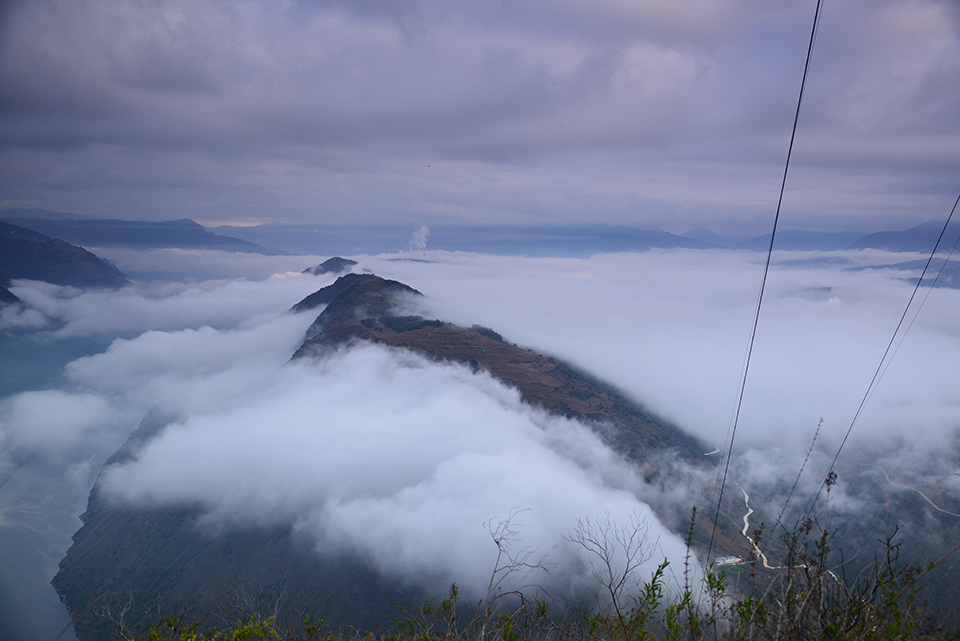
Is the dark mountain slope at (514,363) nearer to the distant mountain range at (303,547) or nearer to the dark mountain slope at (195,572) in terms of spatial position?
the distant mountain range at (303,547)

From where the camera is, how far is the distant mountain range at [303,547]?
8138cm

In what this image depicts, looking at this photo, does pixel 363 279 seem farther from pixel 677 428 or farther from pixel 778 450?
pixel 778 450

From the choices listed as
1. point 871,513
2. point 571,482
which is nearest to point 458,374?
point 571,482

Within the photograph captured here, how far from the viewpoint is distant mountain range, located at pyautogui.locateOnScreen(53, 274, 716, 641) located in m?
81.4

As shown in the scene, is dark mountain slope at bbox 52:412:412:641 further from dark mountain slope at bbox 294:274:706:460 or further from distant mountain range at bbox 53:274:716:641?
dark mountain slope at bbox 294:274:706:460

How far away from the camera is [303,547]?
318 feet

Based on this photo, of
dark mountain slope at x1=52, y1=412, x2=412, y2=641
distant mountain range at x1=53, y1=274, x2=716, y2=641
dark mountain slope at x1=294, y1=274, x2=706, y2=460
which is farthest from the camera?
dark mountain slope at x1=294, y1=274, x2=706, y2=460

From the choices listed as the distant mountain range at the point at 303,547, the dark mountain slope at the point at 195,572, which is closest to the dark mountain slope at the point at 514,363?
the distant mountain range at the point at 303,547

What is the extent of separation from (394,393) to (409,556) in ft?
177

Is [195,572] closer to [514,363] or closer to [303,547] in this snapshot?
[303,547]

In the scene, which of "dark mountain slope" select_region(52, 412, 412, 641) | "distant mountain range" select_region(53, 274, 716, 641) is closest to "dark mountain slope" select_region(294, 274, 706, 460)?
"distant mountain range" select_region(53, 274, 716, 641)

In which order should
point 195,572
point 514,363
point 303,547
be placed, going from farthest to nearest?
point 514,363
point 303,547
point 195,572

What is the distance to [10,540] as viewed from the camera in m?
109

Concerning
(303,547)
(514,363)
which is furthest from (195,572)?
(514,363)
